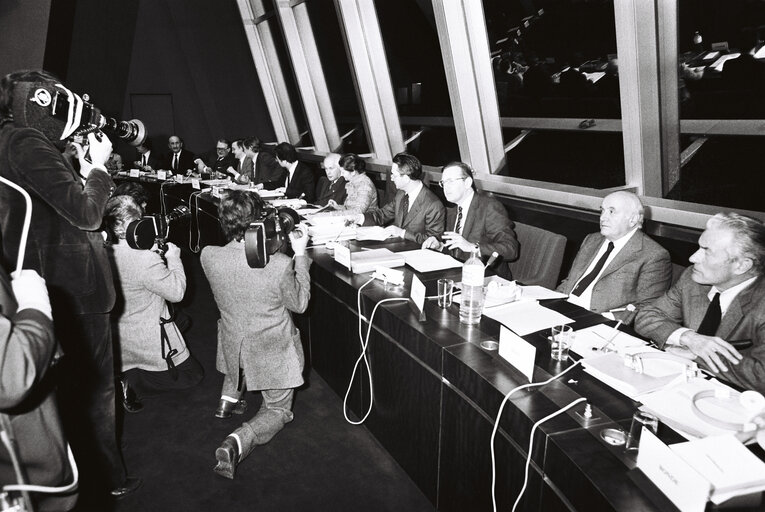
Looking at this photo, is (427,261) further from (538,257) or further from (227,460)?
(227,460)

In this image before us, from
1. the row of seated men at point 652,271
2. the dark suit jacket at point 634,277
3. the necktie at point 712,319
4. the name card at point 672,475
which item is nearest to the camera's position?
the name card at point 672,475

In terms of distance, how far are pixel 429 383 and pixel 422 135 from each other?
437 cm

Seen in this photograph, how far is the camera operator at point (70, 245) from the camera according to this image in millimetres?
1569

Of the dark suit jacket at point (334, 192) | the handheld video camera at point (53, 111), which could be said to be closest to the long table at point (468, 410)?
the handheld video camera at point (53, 111)

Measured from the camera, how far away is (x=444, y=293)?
1924 millimetres

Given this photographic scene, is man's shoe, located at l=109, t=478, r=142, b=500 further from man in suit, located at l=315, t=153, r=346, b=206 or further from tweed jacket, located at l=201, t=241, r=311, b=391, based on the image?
man in suit, located at l=315, t=153, r=346, b=206

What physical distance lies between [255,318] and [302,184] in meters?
3.36

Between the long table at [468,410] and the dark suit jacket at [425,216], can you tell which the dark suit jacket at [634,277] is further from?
the dark suit jacket at [425,216]

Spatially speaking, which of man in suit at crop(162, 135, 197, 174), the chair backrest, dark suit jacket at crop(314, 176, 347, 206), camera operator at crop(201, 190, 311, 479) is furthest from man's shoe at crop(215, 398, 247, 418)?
man in suit at crop(162, 135, 197, 174)

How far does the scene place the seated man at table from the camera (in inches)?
114

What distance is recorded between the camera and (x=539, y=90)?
4.55 meters

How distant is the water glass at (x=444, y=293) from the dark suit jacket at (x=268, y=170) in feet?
14.3

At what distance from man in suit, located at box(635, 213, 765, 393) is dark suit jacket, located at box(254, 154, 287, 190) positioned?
493cm

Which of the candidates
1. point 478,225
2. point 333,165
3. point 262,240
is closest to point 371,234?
point 478,225
